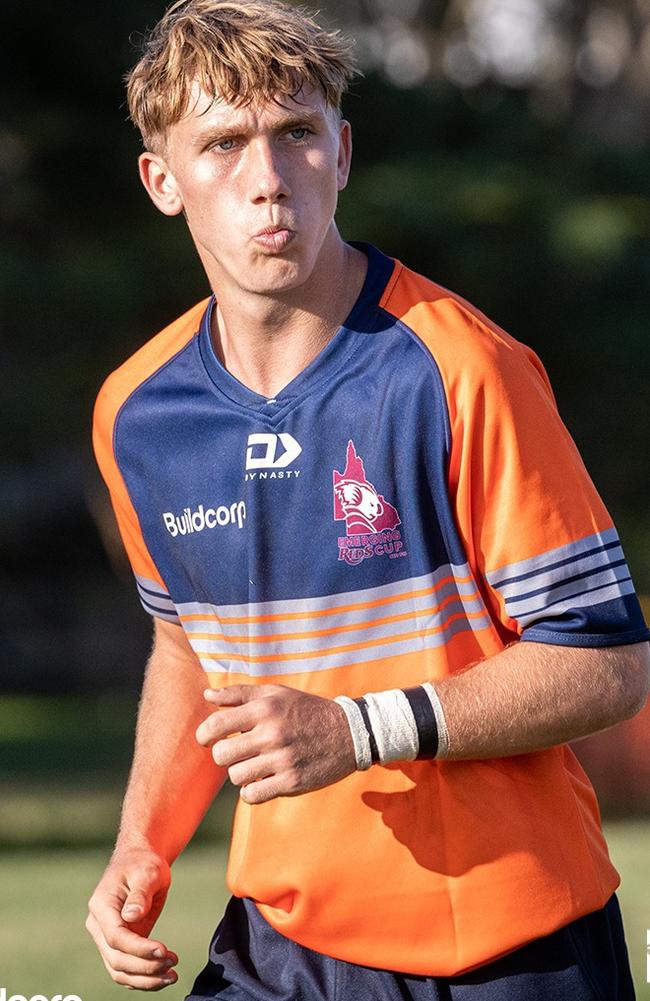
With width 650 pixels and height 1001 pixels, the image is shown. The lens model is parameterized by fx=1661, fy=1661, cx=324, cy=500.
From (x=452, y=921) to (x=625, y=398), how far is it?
15067 millimetres

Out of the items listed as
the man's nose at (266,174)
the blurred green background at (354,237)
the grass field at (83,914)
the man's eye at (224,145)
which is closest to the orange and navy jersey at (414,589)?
the man's nose at (266,174)

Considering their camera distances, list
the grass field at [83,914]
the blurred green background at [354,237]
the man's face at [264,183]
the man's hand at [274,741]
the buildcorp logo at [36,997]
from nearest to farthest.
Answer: the man's hand at [274,741] → the man's face at [264,183] → the buildcorp logo at [36,997] → the grass field at [83,914] → the blurred green background at [354,237]

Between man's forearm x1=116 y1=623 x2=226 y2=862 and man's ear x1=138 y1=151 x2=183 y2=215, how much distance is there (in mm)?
832

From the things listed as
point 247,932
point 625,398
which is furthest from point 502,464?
point 625,398

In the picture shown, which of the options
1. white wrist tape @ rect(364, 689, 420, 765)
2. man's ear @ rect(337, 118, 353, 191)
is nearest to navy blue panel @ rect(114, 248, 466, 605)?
man's ear @ rect(337, 118, 353, 191)

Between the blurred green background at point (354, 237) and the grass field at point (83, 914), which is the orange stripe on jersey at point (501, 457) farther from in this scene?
the blurred green background at point (354, 237)

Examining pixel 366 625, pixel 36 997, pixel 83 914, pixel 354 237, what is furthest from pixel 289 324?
pixel 354 237

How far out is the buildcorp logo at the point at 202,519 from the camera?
115 inches

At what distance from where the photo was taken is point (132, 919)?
2.96 m

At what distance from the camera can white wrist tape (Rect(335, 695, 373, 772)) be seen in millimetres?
2559

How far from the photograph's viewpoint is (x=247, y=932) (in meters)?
3.05

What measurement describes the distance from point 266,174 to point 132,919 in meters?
1.33

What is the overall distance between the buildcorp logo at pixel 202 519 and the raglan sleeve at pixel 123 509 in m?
0.14

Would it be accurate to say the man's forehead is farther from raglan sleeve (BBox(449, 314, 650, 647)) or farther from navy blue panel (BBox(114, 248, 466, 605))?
raglan sleeve (BBox(449, 314, 650, 647))
